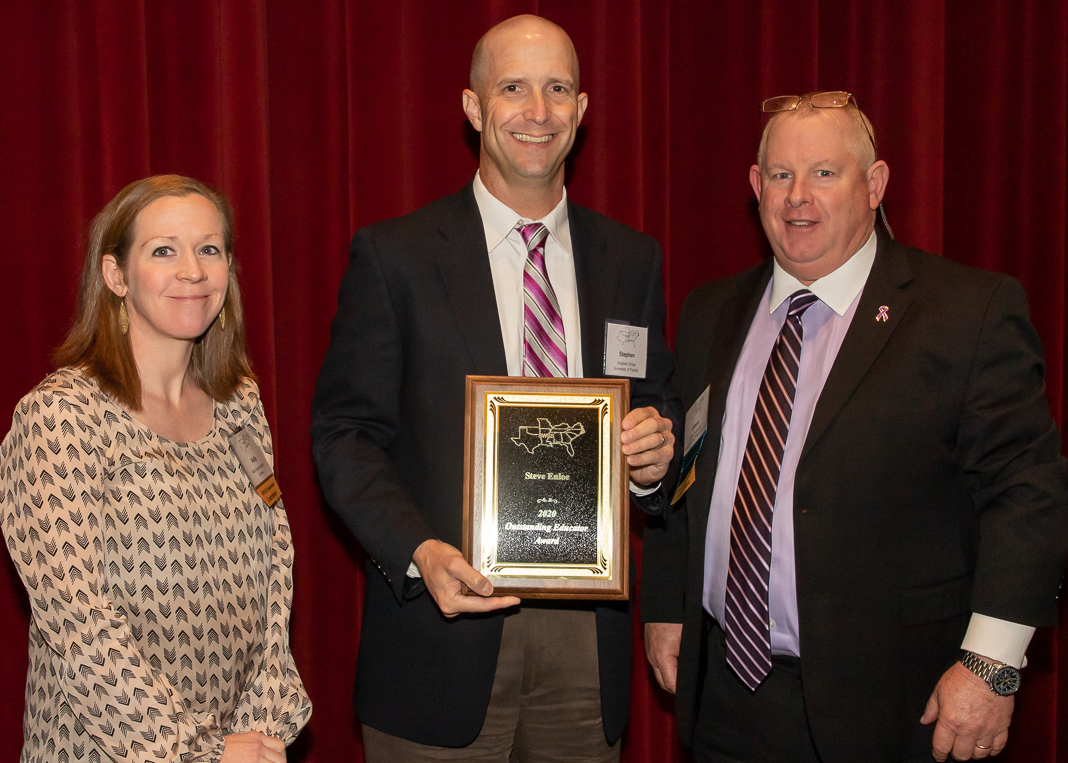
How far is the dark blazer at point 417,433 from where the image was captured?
2203 millimetres

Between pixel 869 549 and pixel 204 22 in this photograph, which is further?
pixel 204 22

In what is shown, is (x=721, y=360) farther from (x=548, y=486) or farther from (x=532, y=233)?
(x=548, y=486)

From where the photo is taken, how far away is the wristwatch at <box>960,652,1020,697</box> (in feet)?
6.89

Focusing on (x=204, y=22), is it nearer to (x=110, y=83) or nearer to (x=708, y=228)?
(x=110, y=83)

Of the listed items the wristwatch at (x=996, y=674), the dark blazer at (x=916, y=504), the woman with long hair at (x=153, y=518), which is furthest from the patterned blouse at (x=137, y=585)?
the wristwatch at (x=996, y=674)

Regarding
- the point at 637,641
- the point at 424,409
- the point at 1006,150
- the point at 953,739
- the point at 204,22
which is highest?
the point at 204,22

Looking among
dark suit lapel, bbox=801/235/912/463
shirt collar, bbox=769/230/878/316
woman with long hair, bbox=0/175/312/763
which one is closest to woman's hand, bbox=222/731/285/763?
woman with long hair, bbox=0/175/312/763

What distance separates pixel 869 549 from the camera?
2.18 meters

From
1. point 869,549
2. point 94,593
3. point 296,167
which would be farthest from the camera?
point 296,167

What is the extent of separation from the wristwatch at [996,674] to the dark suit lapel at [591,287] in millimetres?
1123

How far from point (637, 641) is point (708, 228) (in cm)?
166

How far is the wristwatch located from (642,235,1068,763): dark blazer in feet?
0.38

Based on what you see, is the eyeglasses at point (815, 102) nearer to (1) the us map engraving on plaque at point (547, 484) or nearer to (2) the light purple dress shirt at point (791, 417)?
(2) the light purple dress shirt at point (791, 417)

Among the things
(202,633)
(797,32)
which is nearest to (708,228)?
(797,32)
